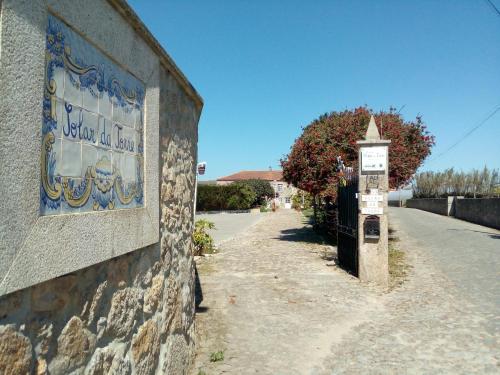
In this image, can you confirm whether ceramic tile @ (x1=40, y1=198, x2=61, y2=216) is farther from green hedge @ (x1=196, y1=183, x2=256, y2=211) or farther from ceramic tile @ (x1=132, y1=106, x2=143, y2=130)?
green hedge @ (x1=196, y1=183, x2=256, y2=211)

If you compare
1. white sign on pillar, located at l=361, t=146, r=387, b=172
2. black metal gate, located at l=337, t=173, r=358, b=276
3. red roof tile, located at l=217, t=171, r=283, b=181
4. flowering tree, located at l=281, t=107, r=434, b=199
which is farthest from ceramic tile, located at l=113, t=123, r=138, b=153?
red roof tile, located at l=217, t=171, r=283, b=181

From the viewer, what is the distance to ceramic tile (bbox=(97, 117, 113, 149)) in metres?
2.42

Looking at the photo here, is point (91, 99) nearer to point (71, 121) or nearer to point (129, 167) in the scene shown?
point (71, 121)

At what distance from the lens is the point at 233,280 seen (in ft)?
26.5

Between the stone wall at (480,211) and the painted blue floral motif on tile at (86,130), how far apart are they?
1802cm

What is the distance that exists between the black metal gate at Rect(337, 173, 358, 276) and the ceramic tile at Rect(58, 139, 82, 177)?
6.83m

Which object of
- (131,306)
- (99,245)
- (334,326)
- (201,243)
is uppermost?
(99,245)

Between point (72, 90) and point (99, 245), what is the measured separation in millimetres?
835

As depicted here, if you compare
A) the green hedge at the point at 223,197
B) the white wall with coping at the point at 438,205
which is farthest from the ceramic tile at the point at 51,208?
the green hedge at the point at 223,197

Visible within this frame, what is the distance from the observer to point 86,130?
7.41 ft

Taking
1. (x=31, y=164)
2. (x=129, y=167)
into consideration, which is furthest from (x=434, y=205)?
(x=31, y=164)

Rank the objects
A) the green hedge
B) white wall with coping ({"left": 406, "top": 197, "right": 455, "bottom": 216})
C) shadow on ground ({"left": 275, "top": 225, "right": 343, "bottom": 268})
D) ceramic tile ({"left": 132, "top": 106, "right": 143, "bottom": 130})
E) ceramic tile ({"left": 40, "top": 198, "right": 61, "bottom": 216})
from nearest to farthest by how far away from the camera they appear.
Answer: ceramic tile ({"left": 40, "top": 198, "right": 61, "bottom": 216}) → ceramic tile ({"left": 132, "top": 106, "right": 143, "bottom": 130}) → shadow on ground ({"left": 275, "top": 225, "right": 343, "bottom": 268}) → white wall with coping ({"left": 406, "top": 197, "right": 455, "bottom": 216}) → the green hedge

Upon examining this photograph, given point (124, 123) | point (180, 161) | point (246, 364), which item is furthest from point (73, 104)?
point (246, 364)

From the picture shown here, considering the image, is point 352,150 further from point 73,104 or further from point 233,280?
point 73,104
